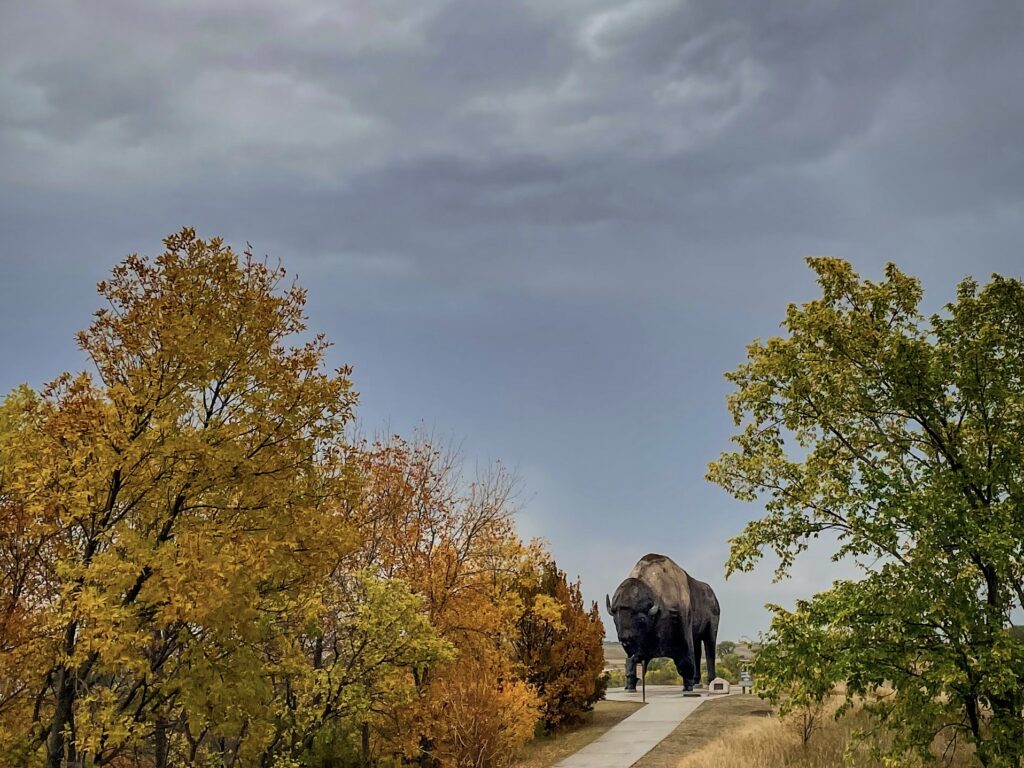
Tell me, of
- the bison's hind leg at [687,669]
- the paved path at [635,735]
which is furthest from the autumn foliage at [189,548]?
the bison's hind leg at [687,669]

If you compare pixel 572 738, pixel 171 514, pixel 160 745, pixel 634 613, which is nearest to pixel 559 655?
pixel 572 738

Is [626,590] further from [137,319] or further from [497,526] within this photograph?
[137,319]

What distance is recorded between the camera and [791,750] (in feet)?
57.8

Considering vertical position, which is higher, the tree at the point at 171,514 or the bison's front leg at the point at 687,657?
the tree at the point at 171,514

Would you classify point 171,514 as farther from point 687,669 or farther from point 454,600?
point 687,669

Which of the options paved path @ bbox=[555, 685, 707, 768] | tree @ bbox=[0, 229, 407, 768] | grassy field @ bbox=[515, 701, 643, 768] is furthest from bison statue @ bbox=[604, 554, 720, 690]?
tree @ bbox=[0, 229, 407, 768]

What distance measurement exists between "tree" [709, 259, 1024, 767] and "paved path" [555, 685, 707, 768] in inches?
345

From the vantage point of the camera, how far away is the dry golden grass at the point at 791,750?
16341mm

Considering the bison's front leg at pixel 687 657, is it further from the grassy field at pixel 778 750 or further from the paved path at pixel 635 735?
the grassy field at pixel 778 750

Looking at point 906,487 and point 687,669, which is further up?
point 906,487

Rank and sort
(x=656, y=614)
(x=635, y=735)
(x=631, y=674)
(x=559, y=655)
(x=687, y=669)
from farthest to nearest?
(x=631, y=674) < (x=687, y=669) < (x=656, y=614) < (x=559, y=655) < (x=635, y=735)

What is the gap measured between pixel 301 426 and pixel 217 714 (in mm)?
4569

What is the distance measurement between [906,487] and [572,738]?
15970 millimetres

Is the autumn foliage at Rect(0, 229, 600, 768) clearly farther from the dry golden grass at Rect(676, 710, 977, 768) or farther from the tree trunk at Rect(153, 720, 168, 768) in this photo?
the dry golden grass at Rect(676, 710, 977, 768)
